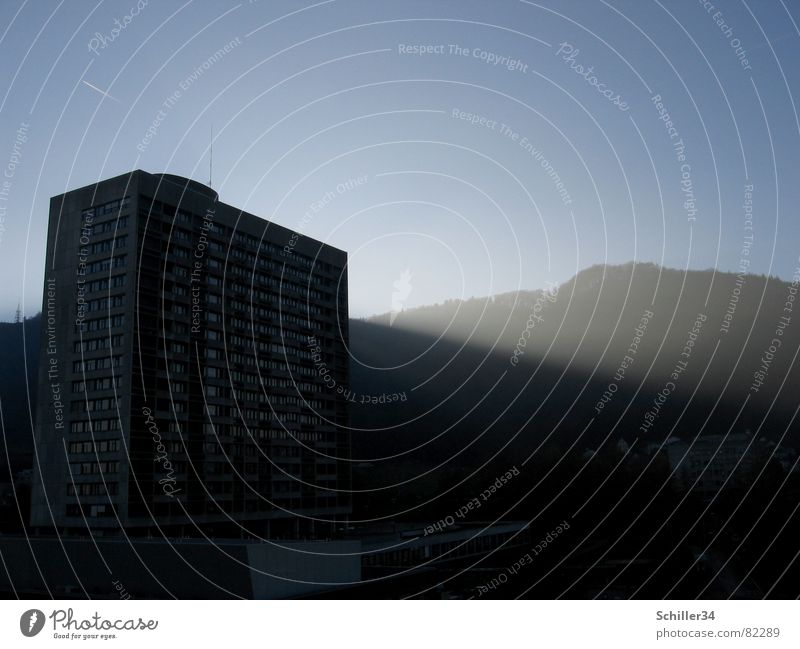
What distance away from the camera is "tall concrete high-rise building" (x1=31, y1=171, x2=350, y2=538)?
18453mm

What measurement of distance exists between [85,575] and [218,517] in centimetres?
611

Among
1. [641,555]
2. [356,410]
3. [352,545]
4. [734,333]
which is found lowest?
[641,555]

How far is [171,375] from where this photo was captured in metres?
19.6

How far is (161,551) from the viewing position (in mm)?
13195

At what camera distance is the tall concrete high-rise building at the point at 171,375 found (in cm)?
1845

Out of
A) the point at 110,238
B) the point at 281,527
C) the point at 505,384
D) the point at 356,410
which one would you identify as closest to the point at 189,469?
the point at 281,527

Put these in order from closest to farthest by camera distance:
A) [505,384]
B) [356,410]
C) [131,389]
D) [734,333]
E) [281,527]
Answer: [131,389] → [281,527] → [356,410] → [734,333] → [505,384]

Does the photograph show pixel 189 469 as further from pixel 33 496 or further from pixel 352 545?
pixel 352 545

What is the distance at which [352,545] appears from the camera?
14.2 meters

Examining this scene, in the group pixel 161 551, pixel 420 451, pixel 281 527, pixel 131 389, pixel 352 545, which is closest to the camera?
pixel 161 551

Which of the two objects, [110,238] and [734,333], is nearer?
[110,238]

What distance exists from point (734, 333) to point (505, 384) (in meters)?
13.7

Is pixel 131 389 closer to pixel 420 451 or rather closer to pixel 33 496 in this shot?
pixel 33 496

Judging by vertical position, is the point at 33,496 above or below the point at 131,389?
below
